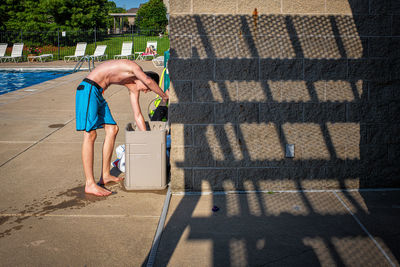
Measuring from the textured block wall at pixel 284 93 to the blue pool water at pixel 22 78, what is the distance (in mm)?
16635

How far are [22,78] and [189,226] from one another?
2009cm

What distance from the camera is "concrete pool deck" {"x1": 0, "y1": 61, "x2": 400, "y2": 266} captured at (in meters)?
3.40

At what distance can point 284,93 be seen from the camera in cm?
469

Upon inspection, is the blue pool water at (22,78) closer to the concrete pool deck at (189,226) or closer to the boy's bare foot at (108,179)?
the concrete pool deck at (189,226)

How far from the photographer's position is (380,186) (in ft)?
16.2

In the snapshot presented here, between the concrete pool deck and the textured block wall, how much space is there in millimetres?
307

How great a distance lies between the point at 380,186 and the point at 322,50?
6.07ft

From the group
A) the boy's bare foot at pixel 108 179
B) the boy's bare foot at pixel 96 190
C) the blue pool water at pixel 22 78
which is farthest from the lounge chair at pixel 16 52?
the boy's bare foot at pixel 96 190

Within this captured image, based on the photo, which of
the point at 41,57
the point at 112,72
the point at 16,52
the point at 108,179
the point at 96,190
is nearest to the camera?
the point at 96,190

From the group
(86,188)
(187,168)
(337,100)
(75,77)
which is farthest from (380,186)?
(75,77)

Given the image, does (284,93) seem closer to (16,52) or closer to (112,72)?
(112,72)

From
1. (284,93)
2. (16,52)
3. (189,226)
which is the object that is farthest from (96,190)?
(16,52)

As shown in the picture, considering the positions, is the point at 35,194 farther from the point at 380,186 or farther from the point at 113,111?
the point at 113,111

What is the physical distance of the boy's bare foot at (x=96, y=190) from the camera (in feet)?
15.8
